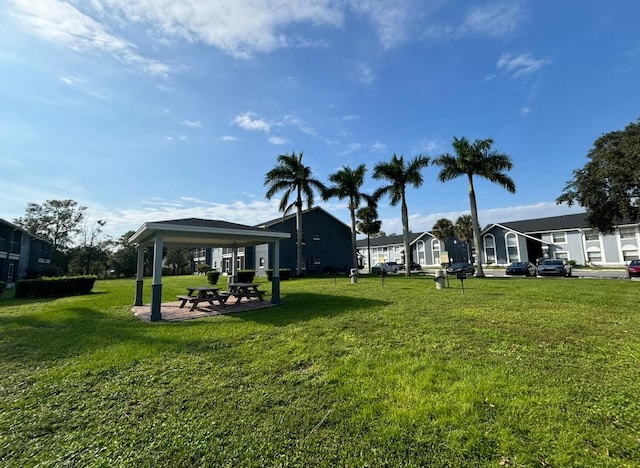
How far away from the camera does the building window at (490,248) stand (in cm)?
4562

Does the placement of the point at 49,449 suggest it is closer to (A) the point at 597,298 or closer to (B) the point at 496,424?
(B) the point at 496,424

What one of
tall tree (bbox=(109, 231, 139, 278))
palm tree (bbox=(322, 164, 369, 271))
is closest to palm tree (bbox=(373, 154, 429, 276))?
palm tree (bbox=(322, 164, 369, 271))

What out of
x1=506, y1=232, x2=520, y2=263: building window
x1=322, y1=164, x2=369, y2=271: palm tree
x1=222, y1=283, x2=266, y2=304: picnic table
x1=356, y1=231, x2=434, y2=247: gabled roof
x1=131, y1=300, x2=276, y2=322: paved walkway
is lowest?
x1=131, y1=300, x2=276, y2=322: paved walkway

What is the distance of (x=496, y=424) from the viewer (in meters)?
3.21

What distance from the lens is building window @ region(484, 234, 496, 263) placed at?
45.6 m

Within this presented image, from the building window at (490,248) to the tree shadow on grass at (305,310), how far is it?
136 feet

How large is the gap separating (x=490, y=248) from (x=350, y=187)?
Answer: 2838 cm

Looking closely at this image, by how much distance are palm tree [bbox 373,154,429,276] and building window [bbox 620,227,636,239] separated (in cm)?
2732

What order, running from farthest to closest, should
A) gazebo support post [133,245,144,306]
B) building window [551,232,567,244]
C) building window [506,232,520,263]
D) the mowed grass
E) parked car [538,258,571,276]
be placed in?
building window [506,232,520,263], building window [551,232,567,244], parked car [538,258,571,276], gazebo support post [133,245,144,306], the mowed grass

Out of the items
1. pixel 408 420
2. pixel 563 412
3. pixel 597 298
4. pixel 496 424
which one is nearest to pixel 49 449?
pixel 408 420

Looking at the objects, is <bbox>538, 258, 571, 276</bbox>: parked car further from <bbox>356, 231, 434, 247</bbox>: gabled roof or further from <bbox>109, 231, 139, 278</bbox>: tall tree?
<bbox>109, 231, 139, 278</bbox>: tall tree

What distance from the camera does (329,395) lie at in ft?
13.0

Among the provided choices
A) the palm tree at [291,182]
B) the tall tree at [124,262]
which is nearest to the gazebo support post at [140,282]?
the palm tree at [291,182]

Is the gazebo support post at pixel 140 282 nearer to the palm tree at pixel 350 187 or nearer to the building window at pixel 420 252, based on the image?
the palm tree at pixel 350 187
